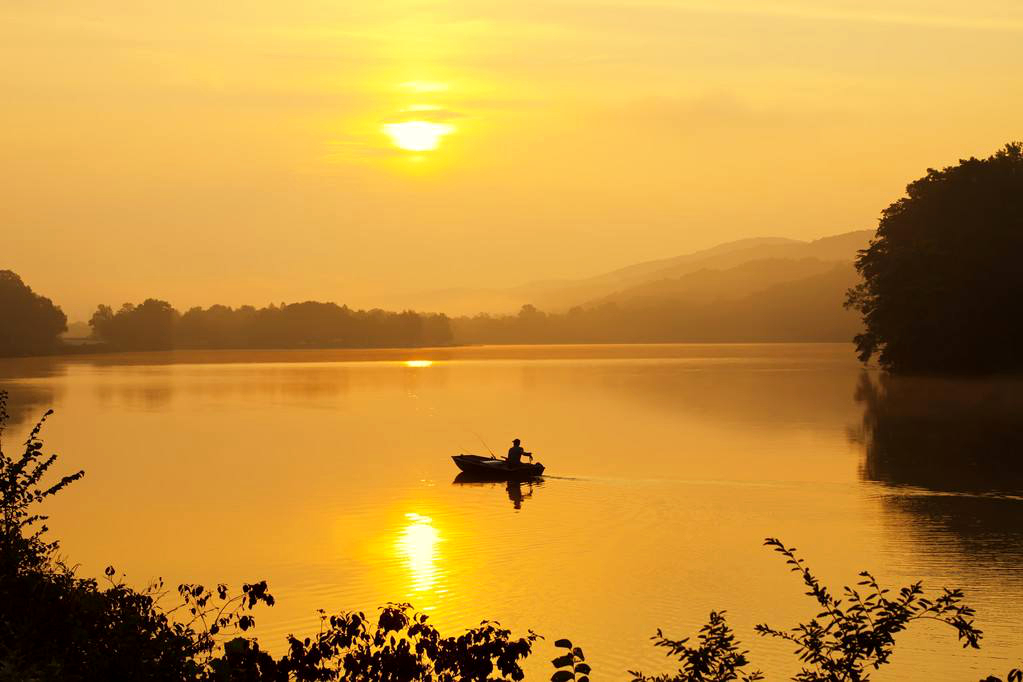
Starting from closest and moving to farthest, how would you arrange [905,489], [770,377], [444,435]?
[905,489] < [444,435] < [770,377]

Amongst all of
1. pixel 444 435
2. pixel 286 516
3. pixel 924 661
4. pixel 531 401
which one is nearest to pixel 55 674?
pixel 924 661

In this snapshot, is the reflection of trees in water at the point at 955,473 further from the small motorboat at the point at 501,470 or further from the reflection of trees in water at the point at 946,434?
the small motorboat at the point at 501,470

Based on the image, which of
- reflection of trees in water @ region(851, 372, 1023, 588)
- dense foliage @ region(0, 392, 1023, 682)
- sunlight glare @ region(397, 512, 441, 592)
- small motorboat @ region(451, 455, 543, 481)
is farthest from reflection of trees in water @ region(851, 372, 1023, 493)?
dense foliage @ region(0, 392, 1023, 682)

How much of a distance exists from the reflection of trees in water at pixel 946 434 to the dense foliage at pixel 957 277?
2.81m

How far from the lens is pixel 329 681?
13.5 meters

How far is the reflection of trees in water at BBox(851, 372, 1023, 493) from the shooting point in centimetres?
4750

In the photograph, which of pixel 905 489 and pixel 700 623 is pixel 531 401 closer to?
pixel 905 489

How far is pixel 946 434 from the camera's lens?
63781 millimetres

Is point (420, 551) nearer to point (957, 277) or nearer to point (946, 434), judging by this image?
point (946, 434)

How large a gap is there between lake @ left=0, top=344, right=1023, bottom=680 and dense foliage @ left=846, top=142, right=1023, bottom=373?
9.27m

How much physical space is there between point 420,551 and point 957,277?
247 ft

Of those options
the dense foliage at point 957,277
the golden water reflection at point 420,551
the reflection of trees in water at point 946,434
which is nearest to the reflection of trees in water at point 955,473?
the reflection of trees in water at point 946,434

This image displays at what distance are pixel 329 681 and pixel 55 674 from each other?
3.02 meters

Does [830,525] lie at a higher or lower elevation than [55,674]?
lower
